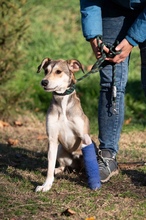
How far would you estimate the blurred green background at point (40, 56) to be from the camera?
24.8 feet

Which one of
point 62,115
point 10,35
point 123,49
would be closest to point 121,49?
point 123,49

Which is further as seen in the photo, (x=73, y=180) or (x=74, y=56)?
(x=74, y=56)

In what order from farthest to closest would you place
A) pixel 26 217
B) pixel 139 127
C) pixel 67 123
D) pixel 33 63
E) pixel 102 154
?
pixel 33 63 → pixel 139 127 → pixel 102 154 → pixel 67 123 → pixel 26 217

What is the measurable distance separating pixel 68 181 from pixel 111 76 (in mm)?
990

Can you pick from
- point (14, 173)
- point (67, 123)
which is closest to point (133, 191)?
point (67, 123)

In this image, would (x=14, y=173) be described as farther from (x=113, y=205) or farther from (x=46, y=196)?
(x=113, y=205)

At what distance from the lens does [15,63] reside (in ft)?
25.1

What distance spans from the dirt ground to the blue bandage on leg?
0.09 metres

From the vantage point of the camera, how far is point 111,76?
5211 mm

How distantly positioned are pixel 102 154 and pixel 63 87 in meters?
0.81

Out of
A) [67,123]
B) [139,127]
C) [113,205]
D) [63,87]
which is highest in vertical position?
[63,87]

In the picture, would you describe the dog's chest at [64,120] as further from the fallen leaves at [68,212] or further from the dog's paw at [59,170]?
the fallen leaves at [68,212]

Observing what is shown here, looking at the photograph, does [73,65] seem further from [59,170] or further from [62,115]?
[59,170]

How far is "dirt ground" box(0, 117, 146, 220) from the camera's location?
4.33m
